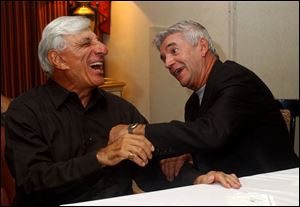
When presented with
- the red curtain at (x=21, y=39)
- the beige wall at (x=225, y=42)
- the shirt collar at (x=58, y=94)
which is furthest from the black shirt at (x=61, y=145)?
the red curtain at (x=21, y=39)

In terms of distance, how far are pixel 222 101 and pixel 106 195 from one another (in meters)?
0.53

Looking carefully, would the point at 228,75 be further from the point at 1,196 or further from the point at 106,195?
the point at 1,196

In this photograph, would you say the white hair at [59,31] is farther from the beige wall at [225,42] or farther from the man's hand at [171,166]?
the beige wall at [225,42]

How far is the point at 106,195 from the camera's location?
156 centimetres

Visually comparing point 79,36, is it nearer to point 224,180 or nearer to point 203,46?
point 203,46

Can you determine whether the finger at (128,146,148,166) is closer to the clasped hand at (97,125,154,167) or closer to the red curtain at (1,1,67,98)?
the clasped hand at (97,125,154,167)

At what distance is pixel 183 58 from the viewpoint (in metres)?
1.75

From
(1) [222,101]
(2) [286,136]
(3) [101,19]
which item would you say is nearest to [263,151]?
(2) [286,136]

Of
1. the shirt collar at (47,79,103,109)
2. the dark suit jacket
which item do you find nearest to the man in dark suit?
the dark suit jacket

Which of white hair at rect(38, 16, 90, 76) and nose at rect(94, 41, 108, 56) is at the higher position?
white hair at rect(38, 16, 90, 76)

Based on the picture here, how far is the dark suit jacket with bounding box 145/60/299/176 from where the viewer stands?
56.9 inches

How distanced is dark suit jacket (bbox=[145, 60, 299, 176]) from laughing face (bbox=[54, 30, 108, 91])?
1.07ft

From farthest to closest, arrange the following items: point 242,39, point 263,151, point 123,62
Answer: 1. point 123,62
2. point 242,39
3. point 263,151

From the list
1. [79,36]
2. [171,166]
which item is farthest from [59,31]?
[171,166]
